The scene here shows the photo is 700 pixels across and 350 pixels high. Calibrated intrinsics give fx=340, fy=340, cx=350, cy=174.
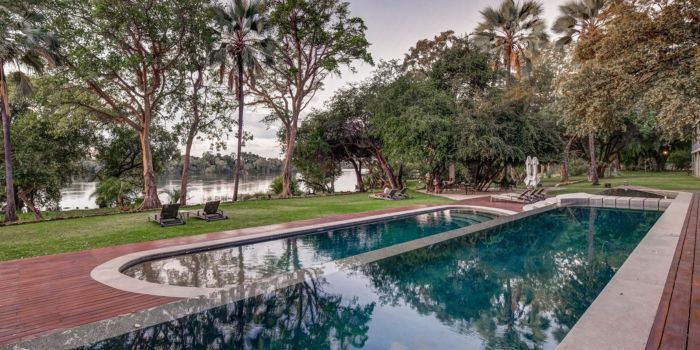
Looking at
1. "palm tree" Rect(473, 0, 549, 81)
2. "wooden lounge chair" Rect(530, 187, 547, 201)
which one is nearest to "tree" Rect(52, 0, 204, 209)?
"palm tree" Rect(473, 0, 549, 81)

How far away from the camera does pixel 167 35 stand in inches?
624

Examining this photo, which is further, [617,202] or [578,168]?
[578,168]

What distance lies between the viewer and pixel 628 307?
4004 millimetres

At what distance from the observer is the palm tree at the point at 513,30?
21734mm

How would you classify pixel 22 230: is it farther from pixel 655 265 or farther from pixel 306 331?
pixel 655 265

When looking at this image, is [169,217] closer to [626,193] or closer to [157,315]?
[157,315]

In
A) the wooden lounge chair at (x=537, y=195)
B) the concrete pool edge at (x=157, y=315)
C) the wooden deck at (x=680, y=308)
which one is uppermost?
the wooden lounge chair at (x=537, y=195)

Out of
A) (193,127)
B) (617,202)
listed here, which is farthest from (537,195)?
(193,127)

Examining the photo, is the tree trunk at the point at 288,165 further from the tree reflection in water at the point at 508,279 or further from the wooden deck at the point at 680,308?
the wooden deck at the point at 680,308

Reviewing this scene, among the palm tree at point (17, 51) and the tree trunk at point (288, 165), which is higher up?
the palm tree at point (17, 51)

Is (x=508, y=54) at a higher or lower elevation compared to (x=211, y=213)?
higher

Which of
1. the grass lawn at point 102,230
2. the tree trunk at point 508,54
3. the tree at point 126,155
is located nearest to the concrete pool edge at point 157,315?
the grass lawn at point 102,230

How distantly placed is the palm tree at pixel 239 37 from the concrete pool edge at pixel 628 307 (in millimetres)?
17066

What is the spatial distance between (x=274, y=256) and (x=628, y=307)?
6.37 meters
